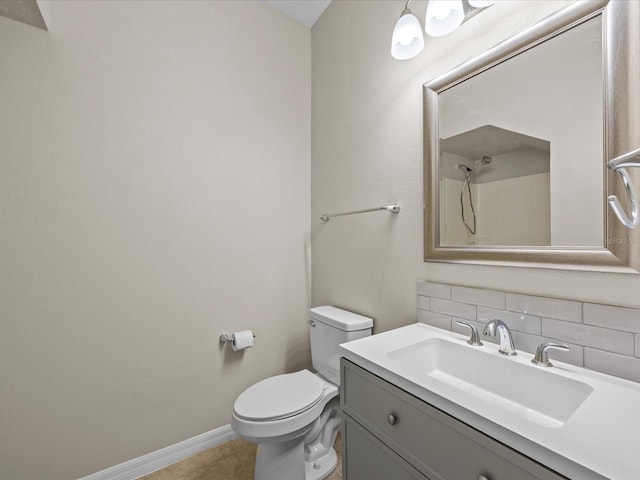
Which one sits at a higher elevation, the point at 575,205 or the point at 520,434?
the point at 575,205

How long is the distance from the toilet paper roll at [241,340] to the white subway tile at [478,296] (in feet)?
3.69

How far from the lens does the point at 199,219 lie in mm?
1565

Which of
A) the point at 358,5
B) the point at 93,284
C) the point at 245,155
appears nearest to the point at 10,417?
the point at 93,284

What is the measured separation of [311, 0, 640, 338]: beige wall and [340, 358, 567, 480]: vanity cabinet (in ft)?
1.68

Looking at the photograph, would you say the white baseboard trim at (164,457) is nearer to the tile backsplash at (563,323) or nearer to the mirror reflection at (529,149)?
the tile backsplash at (563,323)

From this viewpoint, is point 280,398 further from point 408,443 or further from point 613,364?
point 613,364

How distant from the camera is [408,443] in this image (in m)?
0.75

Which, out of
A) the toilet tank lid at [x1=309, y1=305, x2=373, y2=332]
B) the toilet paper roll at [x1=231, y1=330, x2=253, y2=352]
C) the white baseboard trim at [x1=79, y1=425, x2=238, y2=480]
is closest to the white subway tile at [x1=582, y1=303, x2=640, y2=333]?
the toilet tank lid at [x1=309, y1=305, x2=373, y2=332]

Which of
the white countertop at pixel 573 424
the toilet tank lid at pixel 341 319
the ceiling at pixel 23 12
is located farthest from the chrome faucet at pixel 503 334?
the ceiling at pixel 23 12

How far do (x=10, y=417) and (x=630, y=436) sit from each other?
1.99 m

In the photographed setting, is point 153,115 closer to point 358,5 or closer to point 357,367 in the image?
point 358,5

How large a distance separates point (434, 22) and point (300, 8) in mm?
1189

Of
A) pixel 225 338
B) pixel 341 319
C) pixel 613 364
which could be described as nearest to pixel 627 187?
pixel 613 364

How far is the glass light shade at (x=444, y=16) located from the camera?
0.98 m
